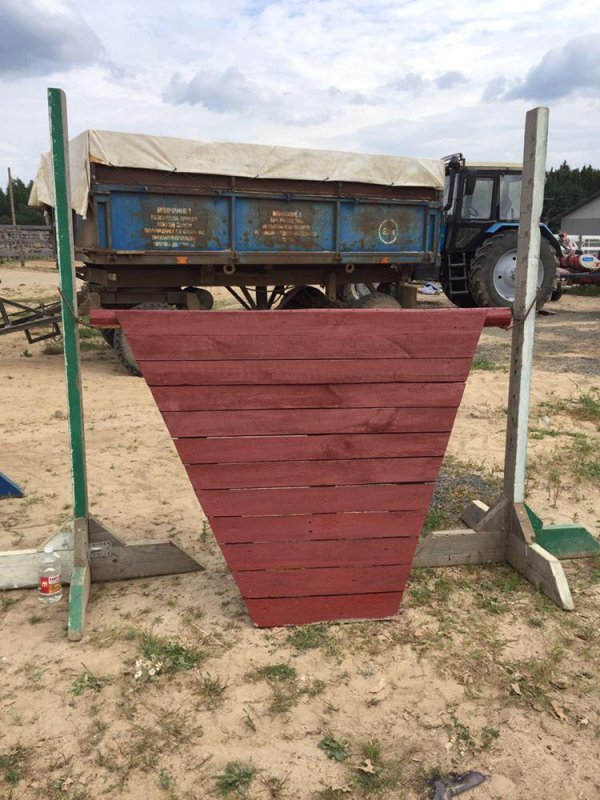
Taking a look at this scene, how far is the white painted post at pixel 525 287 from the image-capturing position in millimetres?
3238

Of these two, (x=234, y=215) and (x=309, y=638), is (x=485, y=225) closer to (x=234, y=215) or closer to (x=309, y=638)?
(x=234, y=215)

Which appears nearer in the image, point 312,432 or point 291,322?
point 291,322

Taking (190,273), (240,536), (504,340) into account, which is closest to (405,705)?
(240,536)

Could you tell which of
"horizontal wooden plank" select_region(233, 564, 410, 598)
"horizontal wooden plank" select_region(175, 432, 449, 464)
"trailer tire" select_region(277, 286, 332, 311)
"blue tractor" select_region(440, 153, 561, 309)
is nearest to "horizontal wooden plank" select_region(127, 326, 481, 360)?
"horizontal wooden plank" select_region(175, 432, 449, 464)

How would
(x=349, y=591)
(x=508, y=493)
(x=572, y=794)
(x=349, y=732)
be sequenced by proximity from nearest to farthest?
(x=572, y=794) < (x=349, y=732) < (x=349, y=591) < (x=508, y=493)

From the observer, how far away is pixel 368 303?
9.49m

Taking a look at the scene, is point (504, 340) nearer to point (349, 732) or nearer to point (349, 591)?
point (349, 591)

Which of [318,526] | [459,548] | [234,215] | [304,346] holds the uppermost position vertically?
[234,215]

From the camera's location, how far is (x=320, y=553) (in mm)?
3109

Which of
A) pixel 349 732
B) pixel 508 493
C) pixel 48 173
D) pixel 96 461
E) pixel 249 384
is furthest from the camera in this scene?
pixel 48 173

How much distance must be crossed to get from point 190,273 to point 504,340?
6095 millimetres

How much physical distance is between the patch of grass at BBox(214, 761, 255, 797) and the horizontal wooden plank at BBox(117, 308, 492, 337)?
1637mm

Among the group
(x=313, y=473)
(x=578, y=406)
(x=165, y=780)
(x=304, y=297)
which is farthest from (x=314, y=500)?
(x=304, y=297)

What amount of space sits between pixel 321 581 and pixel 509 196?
10.9 meters
